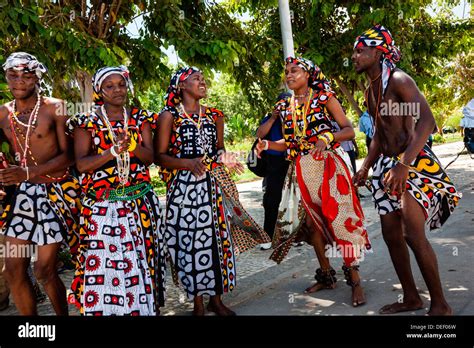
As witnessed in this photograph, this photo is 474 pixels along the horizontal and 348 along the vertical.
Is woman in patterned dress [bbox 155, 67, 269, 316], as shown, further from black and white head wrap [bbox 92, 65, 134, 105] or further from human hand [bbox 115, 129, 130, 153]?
human hand [bbox 115, 129, 130, 153]

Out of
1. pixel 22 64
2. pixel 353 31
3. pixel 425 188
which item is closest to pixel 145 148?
pixel 22 64

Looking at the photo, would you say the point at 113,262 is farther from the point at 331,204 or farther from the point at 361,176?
the point at 361,176

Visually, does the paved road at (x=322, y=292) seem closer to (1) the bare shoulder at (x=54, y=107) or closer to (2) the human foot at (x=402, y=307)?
(2) the human foot at (x=402, y=307)

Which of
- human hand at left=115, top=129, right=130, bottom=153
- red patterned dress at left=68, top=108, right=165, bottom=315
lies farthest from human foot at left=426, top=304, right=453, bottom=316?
human hand at left=115, top=129, right=130, bottom=153

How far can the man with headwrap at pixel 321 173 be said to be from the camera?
16.0 ft

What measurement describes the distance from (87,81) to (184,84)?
14.6 ft

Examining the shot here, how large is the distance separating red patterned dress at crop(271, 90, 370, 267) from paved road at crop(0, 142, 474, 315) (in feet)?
1.43

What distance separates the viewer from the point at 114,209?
397 centimetres

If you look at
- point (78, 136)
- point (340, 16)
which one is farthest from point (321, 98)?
point (340, 16)

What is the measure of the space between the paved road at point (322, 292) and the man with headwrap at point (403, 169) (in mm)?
423
